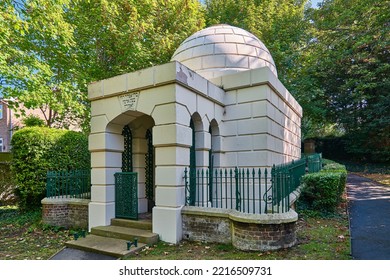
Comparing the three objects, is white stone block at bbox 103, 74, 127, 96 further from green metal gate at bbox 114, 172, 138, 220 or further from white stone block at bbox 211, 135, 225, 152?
white stone block at bbox 211, 135, 225, 152

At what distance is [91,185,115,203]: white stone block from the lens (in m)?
8.04

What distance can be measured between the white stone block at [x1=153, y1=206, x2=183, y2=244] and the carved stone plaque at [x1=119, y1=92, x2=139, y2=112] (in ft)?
9.22

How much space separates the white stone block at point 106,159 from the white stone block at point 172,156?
1777mm

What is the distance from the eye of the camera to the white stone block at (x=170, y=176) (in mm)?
6898

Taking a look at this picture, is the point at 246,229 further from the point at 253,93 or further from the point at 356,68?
the point at 356,68

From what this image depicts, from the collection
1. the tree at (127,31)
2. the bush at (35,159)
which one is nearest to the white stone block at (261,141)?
the bush at (35,159)

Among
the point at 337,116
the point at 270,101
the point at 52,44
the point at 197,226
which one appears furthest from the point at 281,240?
the point at 337,116

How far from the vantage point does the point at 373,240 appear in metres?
6.36

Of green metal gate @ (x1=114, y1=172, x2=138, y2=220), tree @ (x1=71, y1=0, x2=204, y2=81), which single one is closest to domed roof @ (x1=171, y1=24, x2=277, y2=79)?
green metal gate @ (x1=114, y1=172, x2=138, y2=220)

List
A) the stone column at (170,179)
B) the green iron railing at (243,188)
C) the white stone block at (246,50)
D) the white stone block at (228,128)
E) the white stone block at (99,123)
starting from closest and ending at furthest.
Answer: the green iron railing at (243,188), the stone column at (170,179), the white stone block at (99,123), the white stone block at (228,128), the white stone block at (246,50)

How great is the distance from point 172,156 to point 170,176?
495 mm

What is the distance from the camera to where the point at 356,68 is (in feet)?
76.8

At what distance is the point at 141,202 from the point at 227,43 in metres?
6.37

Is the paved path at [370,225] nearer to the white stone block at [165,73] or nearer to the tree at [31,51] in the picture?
the white stone block at [165,73]
